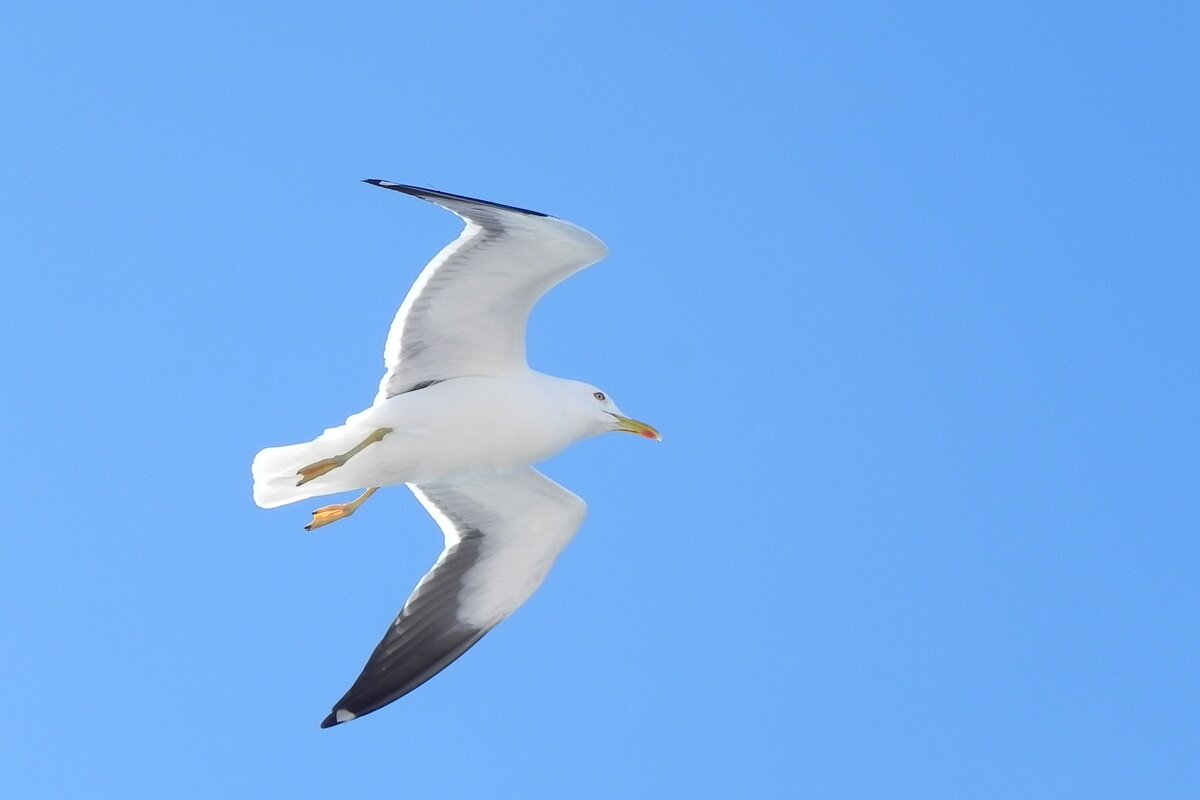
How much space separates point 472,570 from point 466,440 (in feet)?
3.92

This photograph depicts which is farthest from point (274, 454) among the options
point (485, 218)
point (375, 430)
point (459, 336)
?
point (485, 218)

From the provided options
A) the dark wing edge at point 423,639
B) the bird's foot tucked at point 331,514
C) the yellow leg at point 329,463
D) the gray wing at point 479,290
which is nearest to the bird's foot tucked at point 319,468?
the yellow leg at point 329,463

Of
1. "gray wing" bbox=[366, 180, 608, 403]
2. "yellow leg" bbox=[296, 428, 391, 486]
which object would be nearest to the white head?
"gray wing" bbox=[366, 180, 608, 403]

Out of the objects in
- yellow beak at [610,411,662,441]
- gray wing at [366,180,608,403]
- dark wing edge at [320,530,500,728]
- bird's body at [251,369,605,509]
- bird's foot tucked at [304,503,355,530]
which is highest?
gray wing at [366,180,608,403]

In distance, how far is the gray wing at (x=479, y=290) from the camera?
28.7 ft

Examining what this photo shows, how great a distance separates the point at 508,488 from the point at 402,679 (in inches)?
54.2

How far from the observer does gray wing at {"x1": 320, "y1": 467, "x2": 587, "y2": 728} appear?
1004 cm

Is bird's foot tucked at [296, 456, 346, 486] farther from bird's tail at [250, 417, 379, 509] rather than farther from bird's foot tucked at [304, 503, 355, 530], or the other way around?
bird's foot tucked at [304, 503, 355, 530]

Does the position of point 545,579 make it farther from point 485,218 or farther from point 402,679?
point 485,218

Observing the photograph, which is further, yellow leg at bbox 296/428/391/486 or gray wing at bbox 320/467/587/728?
→ gray wing at bbox 320/467/587/728

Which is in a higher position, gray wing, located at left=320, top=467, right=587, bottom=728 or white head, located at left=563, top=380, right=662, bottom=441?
white head, located at left=563, top=380, right=662, bottom=441

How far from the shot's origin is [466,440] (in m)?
9.43

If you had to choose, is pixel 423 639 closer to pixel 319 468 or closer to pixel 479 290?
pixel 319 468

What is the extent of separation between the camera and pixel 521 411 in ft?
31.0
